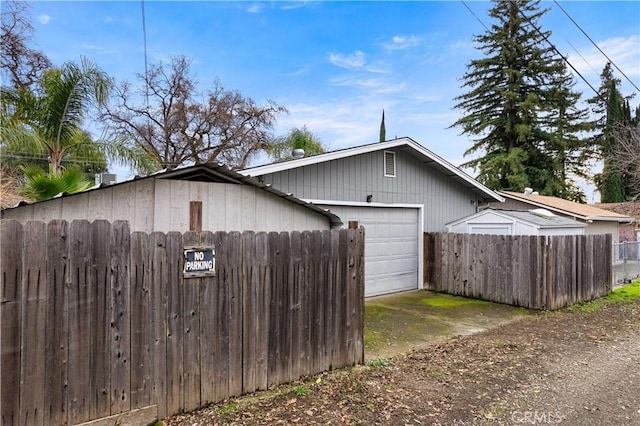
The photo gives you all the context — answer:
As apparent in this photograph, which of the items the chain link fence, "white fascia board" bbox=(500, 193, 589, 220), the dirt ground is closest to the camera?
the dirt ground

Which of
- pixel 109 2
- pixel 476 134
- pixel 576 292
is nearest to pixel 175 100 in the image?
pixel 109 2

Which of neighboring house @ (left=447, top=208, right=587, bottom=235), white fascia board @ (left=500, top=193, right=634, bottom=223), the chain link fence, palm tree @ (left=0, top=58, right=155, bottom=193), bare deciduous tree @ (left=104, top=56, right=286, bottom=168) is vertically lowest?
the chain link fence

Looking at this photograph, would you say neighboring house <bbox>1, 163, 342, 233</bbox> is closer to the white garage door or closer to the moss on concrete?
the moss on concrete

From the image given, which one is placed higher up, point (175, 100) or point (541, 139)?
point (175, 100)

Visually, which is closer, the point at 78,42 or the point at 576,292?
the point at 576,292

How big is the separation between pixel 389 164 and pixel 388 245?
2149 millimetres

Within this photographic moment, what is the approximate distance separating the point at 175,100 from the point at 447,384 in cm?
2498

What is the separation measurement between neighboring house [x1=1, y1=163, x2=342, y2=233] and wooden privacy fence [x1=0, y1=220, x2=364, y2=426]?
134cm

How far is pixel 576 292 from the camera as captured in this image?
9.05 meters

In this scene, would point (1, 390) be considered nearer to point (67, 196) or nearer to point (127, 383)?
point (127, 383)

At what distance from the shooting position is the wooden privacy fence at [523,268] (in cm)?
840

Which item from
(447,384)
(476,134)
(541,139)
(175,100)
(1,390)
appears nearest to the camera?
(1,390)

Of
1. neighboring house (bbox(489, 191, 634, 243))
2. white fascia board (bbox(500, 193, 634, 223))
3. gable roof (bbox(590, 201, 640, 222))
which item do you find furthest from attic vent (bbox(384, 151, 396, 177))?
gable roof (bbox(590, 201, 640, 222))

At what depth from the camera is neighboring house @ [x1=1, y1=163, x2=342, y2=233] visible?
15.2 feet
